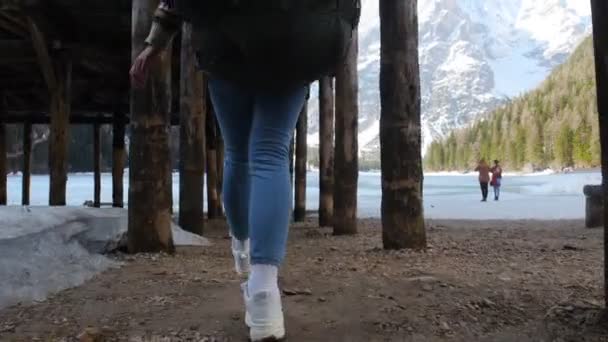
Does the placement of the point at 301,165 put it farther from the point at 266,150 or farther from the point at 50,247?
the point at 266,150

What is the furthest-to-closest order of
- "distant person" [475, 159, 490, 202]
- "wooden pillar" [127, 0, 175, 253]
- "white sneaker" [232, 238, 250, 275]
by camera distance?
1. "distant person" [475, 159, 490, 202]
2. "wooden pillar" [127, 0, 175, 253]
3. "white sneaker" [232, 238, 250, 275]

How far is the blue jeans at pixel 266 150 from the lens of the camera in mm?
1906

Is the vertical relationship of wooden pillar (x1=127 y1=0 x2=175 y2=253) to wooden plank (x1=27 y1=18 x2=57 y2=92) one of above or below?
below

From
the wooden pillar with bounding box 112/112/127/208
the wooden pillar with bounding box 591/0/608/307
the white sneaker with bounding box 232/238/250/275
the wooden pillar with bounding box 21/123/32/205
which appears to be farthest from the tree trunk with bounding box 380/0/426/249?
the wooden pillar with bounding box 21/123/32/205

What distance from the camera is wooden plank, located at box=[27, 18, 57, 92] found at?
8797 mm

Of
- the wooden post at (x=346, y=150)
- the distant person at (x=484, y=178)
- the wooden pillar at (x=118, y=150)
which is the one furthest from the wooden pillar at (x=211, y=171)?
the distant person at (x=484, y=178)

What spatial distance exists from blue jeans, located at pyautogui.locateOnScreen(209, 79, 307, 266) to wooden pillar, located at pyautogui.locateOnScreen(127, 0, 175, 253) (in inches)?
88.3

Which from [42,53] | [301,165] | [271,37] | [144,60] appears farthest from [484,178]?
[271,37]

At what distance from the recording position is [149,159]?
4.26 metres

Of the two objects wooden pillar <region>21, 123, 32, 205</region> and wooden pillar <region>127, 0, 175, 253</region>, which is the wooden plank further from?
wooden pillar <region>21, 123, 32, 205</region>

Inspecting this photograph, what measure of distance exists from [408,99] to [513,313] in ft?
8.73

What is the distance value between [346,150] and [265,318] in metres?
5.69

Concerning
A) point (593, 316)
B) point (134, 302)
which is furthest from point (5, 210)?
point (593, 316)

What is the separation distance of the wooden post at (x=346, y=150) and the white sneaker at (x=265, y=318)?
18.3 feet
